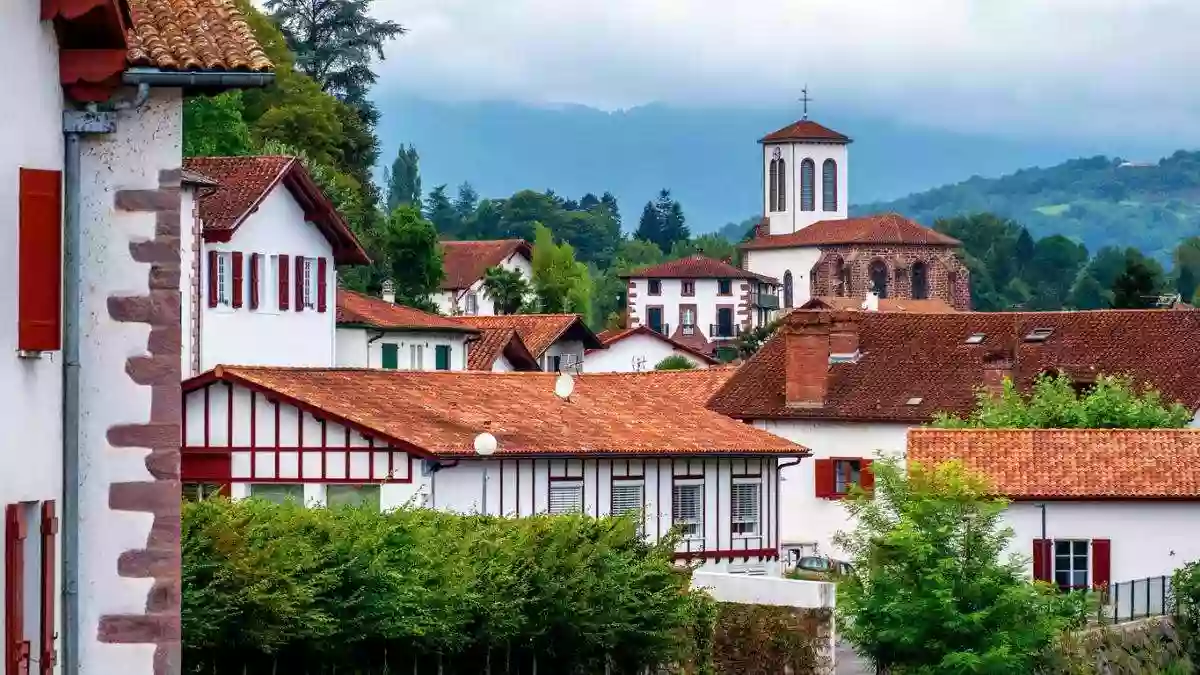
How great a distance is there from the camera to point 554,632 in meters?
30.1

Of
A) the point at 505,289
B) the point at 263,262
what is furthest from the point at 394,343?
the point at 505,289

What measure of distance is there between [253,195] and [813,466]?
16009 millimetres

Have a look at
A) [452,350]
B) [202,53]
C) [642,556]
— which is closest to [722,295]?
[452,350]

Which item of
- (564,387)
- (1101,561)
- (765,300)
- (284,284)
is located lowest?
(1101,561)

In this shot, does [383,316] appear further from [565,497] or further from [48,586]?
[48,586]

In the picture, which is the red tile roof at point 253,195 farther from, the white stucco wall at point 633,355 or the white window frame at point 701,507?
the white stucco wall at point 633,355

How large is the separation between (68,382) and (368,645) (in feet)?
36.5

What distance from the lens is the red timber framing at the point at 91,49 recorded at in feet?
53.4

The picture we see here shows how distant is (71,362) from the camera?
656 inches

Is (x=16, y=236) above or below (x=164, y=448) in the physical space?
above

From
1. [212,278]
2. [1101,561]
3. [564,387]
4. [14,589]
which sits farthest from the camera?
[212,278]

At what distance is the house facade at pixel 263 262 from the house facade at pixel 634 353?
47669 millimetres

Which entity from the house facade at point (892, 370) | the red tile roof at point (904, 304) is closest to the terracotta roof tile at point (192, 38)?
the house facade at point (892, 370)

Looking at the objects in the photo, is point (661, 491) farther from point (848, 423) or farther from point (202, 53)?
point (202, 53)
